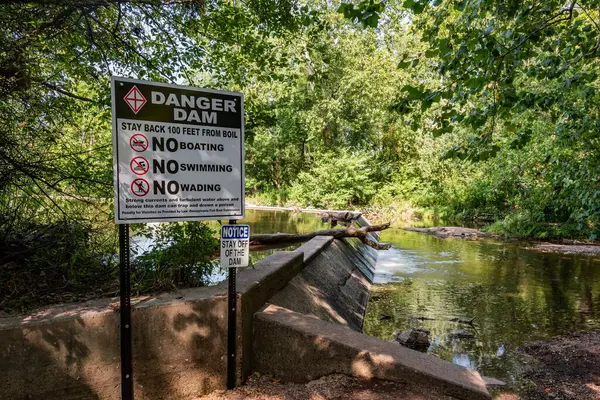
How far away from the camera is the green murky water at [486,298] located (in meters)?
6.72

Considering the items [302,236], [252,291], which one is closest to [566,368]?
[252,291]

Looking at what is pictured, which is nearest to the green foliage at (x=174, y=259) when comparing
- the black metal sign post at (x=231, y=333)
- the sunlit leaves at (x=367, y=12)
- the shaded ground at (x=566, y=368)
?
the black metal sign post at (x=231, y=333)

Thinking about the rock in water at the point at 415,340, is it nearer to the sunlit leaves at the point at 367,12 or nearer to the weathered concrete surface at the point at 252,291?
the weathered concrete surface at the point at 252,291

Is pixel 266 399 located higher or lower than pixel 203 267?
lower

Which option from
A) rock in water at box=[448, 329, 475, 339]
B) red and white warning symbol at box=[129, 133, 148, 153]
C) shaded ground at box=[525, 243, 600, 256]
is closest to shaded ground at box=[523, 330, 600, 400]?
rock in water at box=[448, 329, 475, 339]

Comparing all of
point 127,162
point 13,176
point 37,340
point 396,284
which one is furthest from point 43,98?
point 396,284

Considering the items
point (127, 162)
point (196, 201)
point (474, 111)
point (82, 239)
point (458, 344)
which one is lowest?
point (458, 344)

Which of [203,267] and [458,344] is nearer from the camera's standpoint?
[203,267]

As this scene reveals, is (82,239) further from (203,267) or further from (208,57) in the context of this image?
(208,57)

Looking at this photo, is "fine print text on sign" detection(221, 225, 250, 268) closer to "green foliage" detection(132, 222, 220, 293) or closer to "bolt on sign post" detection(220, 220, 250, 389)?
"bolt on sign post" detection(220, 220, 250, 389)

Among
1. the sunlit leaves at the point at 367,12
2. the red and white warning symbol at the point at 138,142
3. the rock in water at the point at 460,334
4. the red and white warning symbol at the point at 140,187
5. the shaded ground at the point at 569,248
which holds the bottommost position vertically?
the rock in water at the point at 460,334

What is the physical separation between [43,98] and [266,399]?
165 inches

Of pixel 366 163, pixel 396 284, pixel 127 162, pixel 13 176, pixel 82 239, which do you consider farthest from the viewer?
pixel 366 163

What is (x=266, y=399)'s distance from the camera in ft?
11.2
